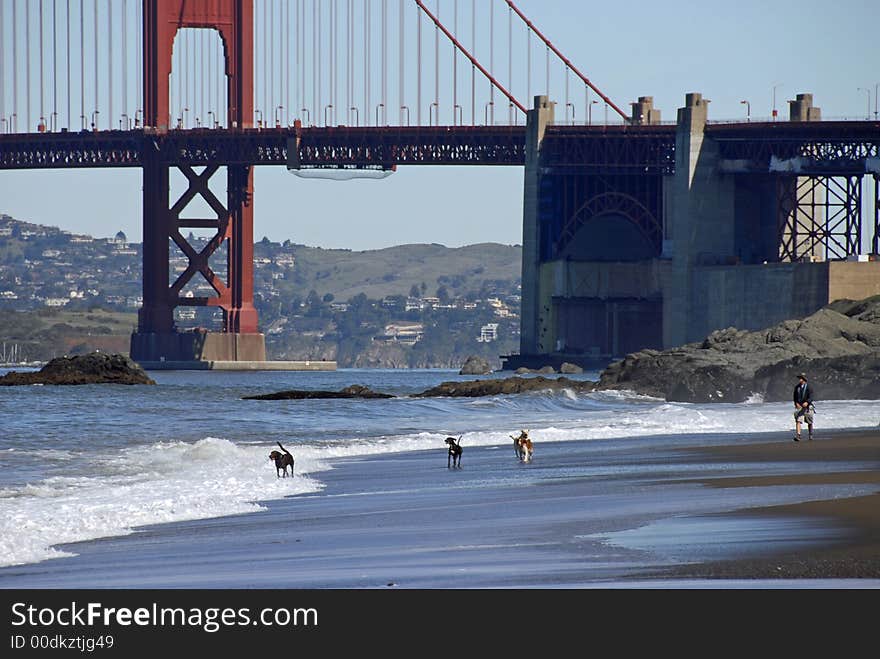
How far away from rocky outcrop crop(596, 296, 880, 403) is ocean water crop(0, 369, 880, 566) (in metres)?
1.04

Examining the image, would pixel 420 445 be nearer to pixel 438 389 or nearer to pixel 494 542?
pixel 494 542

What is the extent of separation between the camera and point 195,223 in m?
112

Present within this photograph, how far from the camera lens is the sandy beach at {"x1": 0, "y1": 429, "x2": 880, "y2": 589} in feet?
37.4

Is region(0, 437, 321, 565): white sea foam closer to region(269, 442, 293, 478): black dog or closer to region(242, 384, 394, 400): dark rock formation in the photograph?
region(269, 442, 293, 478): black dog

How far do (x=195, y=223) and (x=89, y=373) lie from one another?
1732 inches

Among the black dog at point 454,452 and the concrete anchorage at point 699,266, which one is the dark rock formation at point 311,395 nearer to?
the concrete anchorage at point 699,266

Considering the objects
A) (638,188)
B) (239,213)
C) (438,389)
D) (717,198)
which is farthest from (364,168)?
(438,389)

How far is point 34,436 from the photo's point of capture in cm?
3262

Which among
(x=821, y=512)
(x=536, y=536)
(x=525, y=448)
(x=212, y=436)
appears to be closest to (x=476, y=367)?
(x=212, y=436)

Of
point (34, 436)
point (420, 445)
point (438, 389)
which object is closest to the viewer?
point (420, 445)

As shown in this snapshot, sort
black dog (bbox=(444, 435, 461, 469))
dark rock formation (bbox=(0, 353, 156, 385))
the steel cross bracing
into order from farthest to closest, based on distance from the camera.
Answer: the steel cross bracing < dark rock formation (bbox=(0, 353, 156, 385)) < black dog (bbox=(444, 435, 461, 469))

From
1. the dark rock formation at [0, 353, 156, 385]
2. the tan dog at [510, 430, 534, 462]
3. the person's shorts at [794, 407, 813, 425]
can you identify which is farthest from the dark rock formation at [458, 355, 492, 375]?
the tan dog at [510, 430, 534, 462]
